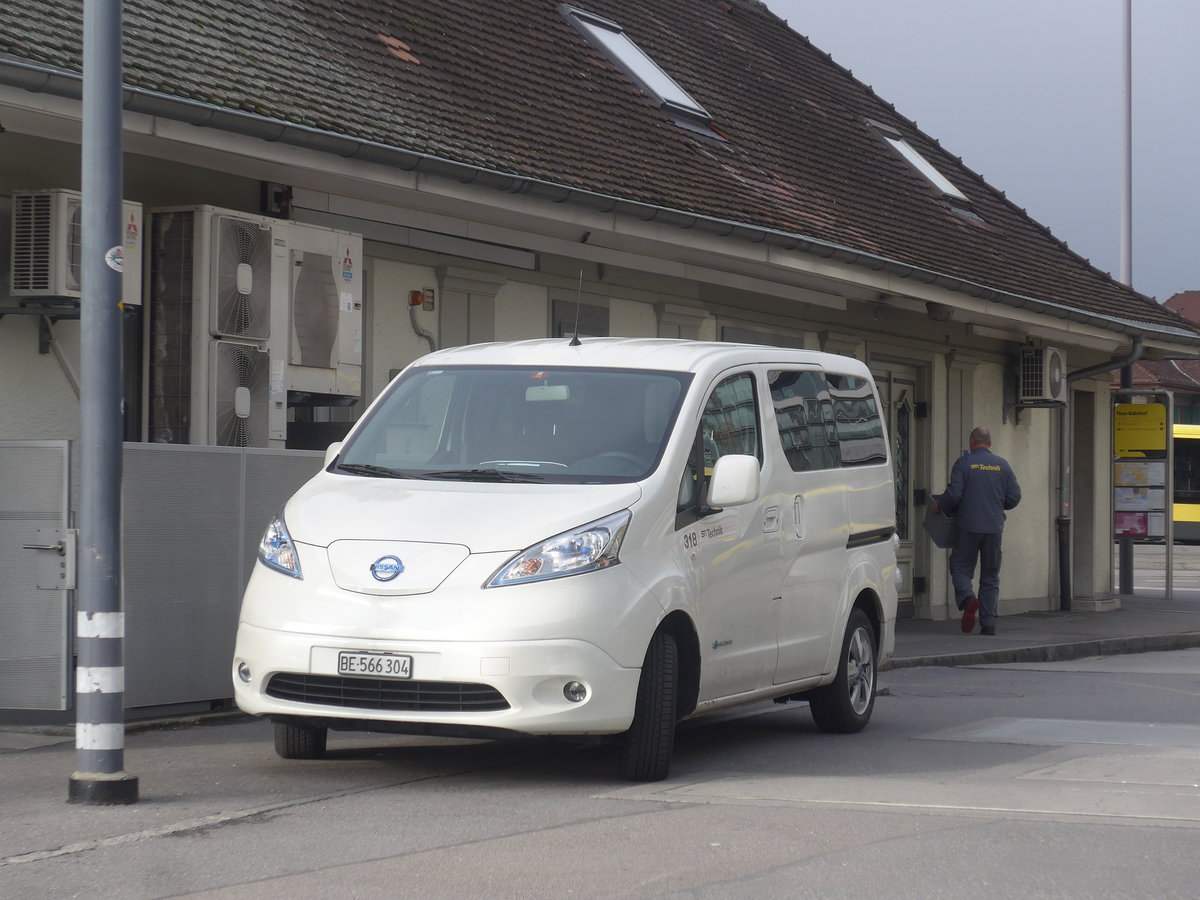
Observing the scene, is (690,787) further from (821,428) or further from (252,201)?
(252,201)

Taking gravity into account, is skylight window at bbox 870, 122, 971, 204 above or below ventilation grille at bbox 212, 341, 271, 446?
above

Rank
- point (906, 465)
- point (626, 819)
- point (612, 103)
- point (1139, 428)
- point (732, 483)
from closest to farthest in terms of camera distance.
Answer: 1. point (626, 819)
2. point (732, 483)
3. point (612, 103)
4. point (906, 465)
5. point (1139, 428)

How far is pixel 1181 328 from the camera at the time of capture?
22.5m

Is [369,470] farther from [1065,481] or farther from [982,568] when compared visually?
[1065,481]

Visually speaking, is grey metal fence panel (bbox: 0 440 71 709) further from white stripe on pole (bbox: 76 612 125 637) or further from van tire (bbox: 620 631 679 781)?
van tire (bbox: 620 631 679 781)

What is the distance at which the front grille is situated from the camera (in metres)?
6.83

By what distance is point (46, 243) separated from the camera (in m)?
9.32

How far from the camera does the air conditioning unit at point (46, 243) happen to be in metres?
9.28

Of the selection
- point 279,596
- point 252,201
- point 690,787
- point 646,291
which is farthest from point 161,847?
point 646,291

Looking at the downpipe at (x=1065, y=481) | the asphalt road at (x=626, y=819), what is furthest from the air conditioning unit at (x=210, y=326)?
the downpipe at (x=1065, y=481)

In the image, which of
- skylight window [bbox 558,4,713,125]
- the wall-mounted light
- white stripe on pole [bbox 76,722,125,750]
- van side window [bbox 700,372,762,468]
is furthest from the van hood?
the wall-mounted light

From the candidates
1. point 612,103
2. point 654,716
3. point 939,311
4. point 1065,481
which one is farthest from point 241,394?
point 1065,481

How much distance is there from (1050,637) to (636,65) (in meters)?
6.75

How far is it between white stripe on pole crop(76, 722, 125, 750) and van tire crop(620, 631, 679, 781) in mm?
2018
